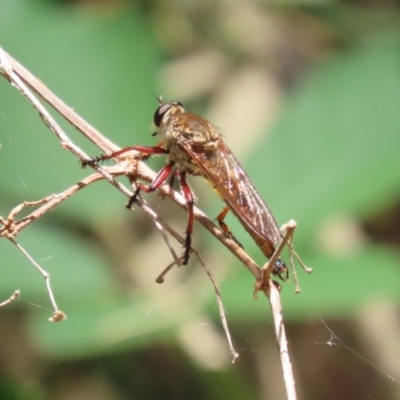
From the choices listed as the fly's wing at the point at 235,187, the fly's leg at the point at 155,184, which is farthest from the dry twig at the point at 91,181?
the fly's wing at the point at 235,187

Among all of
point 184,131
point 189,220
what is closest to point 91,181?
point 189,220

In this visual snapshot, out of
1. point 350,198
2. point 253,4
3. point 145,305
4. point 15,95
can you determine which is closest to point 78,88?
point 15,95

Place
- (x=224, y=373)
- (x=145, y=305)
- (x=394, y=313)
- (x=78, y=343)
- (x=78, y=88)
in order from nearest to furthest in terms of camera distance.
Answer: (x=78, y=343) → (x=145, y=305) → (x=224, y=373) → (x=78, y=88) → (x=394, y=313)

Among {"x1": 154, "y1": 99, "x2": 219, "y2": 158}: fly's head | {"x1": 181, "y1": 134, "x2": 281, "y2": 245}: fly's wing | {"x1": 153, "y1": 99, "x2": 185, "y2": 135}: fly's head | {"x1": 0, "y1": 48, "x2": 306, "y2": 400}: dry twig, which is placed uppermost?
{"x1": 153, "y1": 99, "x2": 185, "y2": 135}: fly's head

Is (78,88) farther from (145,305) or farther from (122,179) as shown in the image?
(145,305)

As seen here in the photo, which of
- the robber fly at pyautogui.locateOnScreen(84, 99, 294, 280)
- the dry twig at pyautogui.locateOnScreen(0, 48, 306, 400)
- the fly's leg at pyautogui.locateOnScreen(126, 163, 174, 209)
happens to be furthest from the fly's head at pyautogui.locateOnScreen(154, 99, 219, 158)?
the dry twig at pyautogui.locateOnScreen(0, 48, 306, 400)

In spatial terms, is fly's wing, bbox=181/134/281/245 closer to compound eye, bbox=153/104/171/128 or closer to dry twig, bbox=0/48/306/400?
compound eye, bbox=153/104/171/128

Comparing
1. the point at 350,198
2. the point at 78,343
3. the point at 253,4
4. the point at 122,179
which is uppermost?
the point at 253,4

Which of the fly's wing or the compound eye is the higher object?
the compound eye
